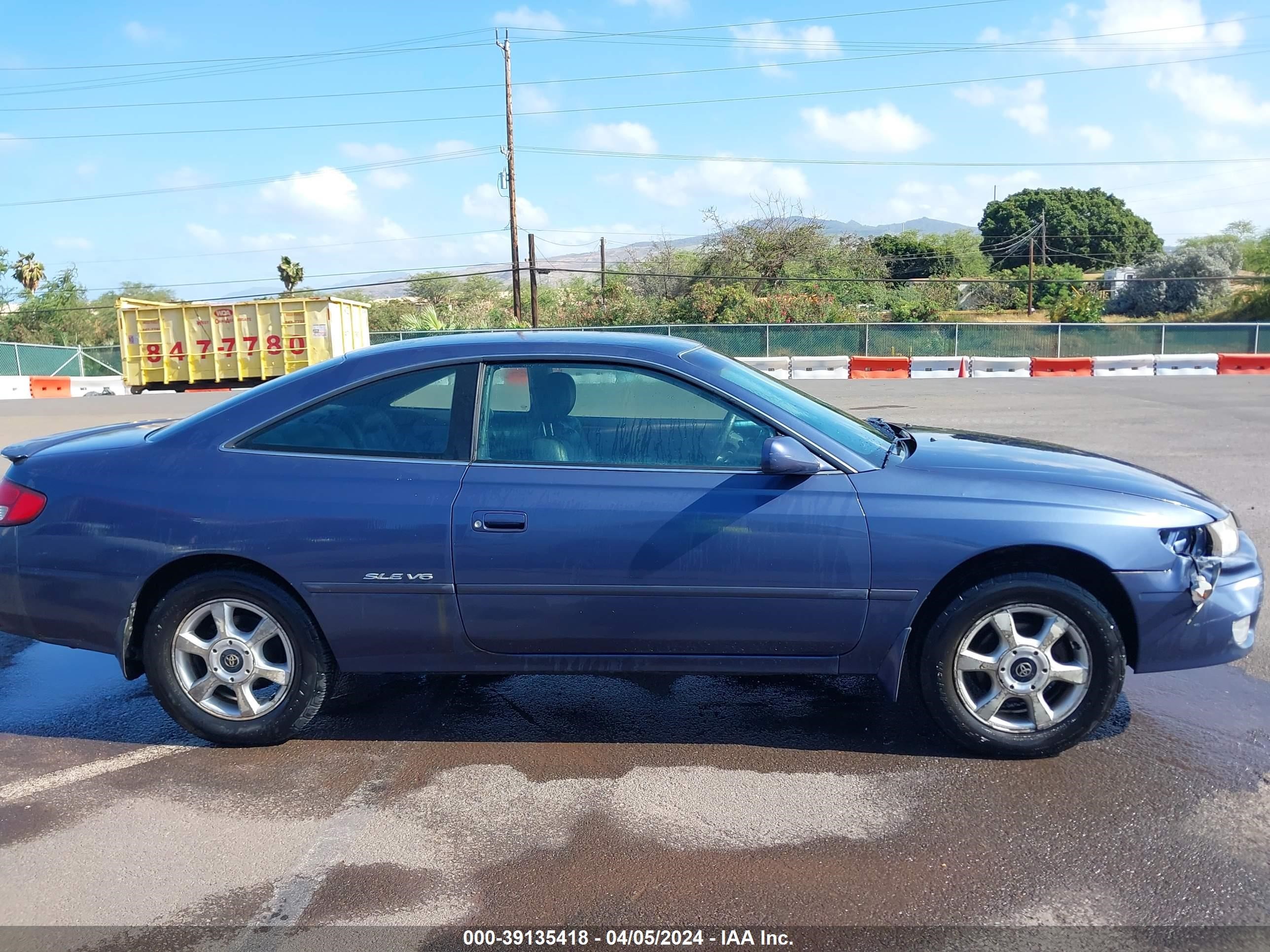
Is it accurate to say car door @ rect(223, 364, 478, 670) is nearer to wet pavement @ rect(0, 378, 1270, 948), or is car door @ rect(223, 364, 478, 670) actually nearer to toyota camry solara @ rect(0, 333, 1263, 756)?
toyota camry solara @ rect(0, 333, 1263, 756)

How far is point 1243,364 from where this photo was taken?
87.1 ft

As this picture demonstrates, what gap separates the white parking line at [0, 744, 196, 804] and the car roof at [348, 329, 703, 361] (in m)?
1.78

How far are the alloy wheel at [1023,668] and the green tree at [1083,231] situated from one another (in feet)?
275

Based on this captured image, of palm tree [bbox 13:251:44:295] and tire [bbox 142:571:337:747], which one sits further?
palm tree [bbox 13:251:44:295]

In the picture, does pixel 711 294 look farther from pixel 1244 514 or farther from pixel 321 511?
pixel 321 511

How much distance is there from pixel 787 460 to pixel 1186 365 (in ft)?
89.8

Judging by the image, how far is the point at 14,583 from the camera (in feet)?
13.4

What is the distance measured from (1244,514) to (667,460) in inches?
243

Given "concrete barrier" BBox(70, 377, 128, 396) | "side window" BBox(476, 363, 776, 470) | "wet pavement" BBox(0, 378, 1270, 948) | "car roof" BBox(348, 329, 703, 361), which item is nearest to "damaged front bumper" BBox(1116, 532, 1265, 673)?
"wet pavement" BBox(0, 378, 1270, 948)

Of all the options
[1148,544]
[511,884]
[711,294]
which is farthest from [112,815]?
[711,294]

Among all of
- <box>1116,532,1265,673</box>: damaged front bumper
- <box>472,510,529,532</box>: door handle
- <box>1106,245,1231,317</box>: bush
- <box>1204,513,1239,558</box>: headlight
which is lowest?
<box>1116,532,1265,673</box>: damaged front bumper

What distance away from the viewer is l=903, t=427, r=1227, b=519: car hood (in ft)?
12.7

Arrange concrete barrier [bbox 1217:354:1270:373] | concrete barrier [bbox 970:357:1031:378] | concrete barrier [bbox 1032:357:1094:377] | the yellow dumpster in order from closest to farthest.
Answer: concrete barrier [bbox 1217:354:1270:373], the yellow dumpster, concrete barrier [bbox 1032:357:1094:377], concrete barrier [bbox 970:357:1031:378]

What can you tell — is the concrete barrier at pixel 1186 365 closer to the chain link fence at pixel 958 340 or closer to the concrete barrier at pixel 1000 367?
the concrete barrier at pixel 1000 367
